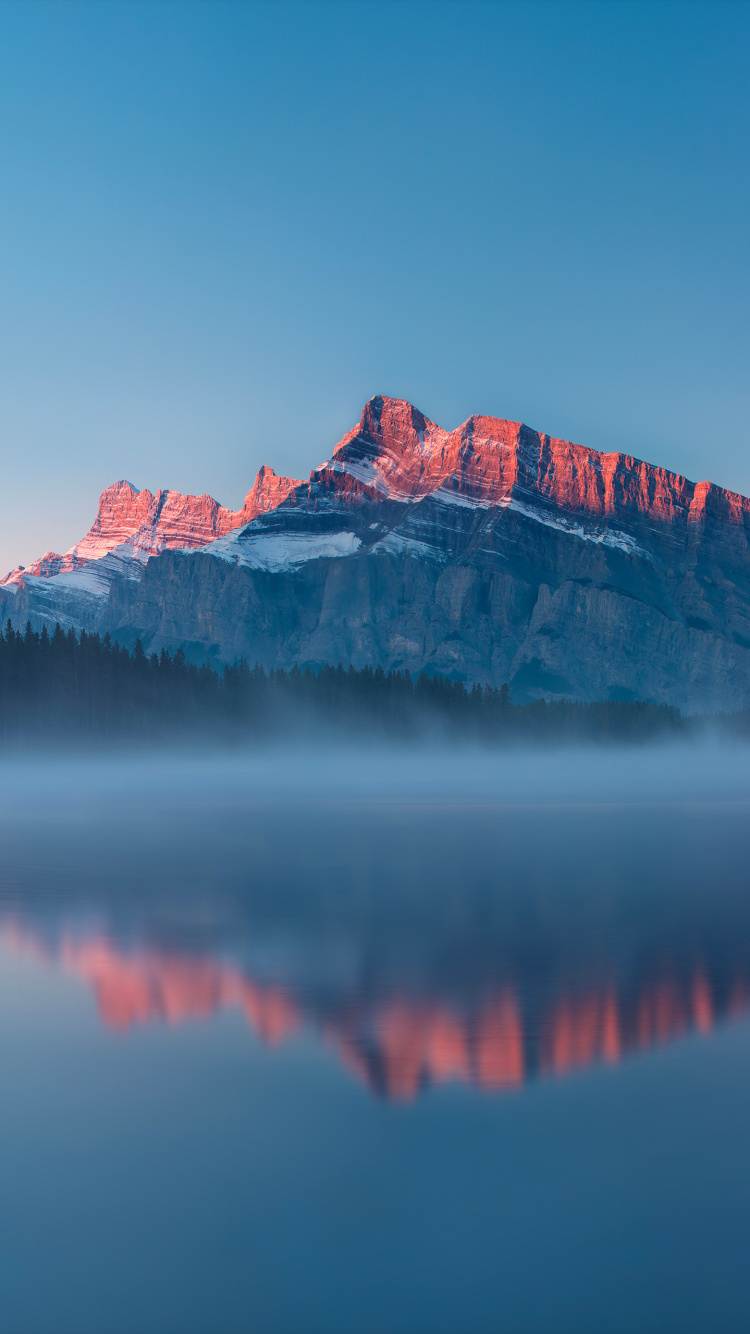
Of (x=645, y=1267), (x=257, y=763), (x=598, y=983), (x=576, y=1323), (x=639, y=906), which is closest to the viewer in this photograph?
(x=576, y=1323)

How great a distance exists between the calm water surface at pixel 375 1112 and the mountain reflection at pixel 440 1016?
71 millimetres

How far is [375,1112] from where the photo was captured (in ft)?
40.1

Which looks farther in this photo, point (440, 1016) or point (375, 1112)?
point (440, 1016)

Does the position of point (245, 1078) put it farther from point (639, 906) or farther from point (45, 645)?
point (45, 645)

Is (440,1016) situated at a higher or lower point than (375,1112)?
higher

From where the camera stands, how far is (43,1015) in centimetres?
1734

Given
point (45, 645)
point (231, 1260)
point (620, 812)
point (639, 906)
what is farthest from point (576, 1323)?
point (45, 645)

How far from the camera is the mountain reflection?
14102 millimetres

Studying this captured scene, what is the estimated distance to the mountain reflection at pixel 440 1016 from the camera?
555 inches

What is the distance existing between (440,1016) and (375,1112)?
185 inches

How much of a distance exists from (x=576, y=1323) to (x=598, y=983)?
11.5 meters

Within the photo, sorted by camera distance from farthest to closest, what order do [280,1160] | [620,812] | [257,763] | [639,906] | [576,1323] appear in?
[257,763]
[620,812]
[639,906]
[280,1160]
[576,1323]

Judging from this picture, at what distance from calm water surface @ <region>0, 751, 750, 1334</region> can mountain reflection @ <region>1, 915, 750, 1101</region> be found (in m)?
0.07

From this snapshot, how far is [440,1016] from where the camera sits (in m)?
16.8
